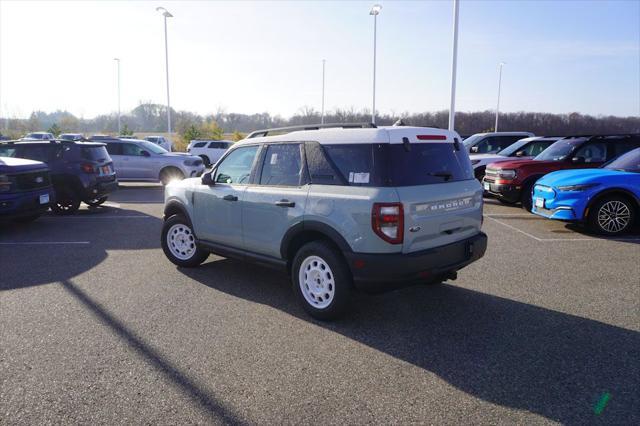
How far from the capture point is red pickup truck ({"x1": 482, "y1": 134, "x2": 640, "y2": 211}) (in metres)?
10.1

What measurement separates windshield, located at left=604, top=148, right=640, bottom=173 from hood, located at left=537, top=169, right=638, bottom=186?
0.71 feet

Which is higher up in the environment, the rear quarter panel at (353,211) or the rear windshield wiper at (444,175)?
the rear windshield wiper at (444,175)

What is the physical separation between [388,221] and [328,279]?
3.00 ft

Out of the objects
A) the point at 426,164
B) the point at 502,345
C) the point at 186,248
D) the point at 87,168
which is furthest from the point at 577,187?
the point at 87,168

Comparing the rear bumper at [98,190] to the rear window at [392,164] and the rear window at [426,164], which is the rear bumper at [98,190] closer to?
the rear window at [392,164]

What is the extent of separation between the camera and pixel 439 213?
419cm

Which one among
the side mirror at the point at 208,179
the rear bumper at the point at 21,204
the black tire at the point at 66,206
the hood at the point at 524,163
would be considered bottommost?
the black tire at the point at 66,206

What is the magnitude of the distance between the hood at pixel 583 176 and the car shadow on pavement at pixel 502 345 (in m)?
4.29

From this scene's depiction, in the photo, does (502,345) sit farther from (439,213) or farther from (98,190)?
(98,190)

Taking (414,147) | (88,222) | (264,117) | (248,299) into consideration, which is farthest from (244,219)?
(264,117)

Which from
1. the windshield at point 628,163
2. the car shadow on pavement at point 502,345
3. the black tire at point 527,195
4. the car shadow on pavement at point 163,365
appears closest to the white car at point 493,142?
the black tire at point 527,195

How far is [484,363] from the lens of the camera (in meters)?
3.59

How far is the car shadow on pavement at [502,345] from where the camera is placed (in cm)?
311

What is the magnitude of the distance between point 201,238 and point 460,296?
3.27 meters
